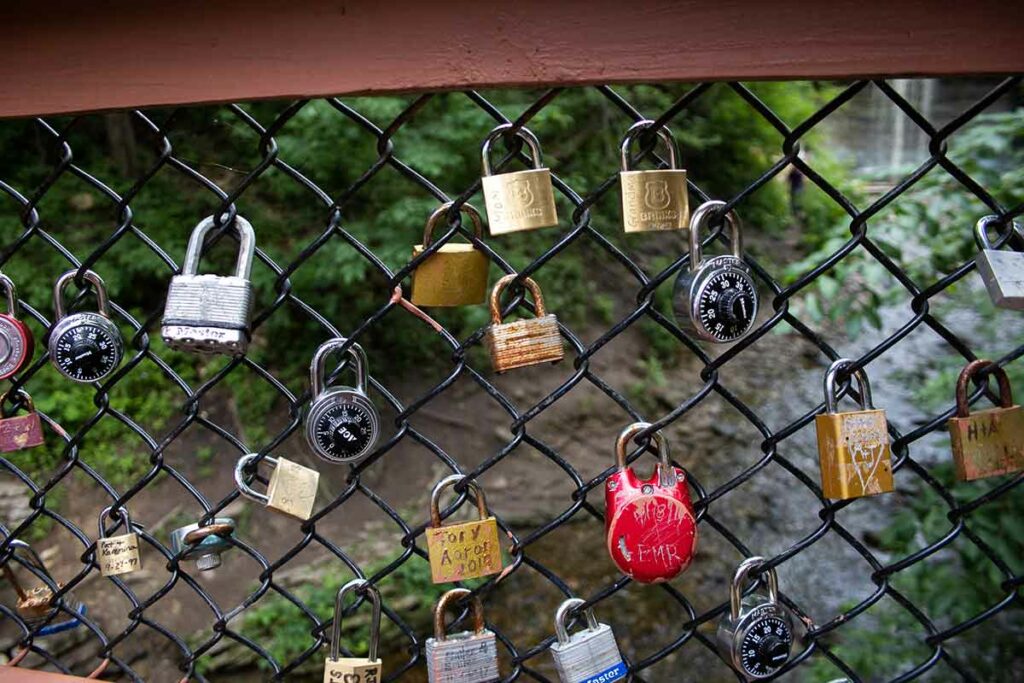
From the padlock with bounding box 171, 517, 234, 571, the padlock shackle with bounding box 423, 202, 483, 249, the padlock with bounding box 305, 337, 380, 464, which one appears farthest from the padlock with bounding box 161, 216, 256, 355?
the padlock with bounding box 171, 517, 234, 571

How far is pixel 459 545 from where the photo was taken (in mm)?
1075

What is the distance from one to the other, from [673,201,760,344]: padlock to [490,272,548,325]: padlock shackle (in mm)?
183

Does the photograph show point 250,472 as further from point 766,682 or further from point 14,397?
point 766,682

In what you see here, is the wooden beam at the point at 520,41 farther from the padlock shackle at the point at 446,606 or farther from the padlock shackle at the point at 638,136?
the padlock shackle at the point at 446,606

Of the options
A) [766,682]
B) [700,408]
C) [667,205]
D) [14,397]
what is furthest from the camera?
[700,408]

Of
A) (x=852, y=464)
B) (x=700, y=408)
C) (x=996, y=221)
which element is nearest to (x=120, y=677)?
(x=852, y=464)

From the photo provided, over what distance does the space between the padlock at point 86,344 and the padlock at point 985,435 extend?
113 cm

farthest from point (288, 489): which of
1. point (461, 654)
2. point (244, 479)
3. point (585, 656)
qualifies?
point (585, 656)

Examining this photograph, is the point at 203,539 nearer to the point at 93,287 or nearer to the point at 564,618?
the point at 93,287

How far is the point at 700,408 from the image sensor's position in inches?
263

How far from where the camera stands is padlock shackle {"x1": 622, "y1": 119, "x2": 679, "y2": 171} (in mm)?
930

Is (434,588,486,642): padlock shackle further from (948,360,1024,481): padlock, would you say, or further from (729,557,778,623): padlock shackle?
(948,360,1024,481): padlock

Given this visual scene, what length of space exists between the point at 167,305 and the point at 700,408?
6.04 m

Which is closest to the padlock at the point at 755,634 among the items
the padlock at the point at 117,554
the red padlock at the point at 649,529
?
the red padlock at the point at 649,529
